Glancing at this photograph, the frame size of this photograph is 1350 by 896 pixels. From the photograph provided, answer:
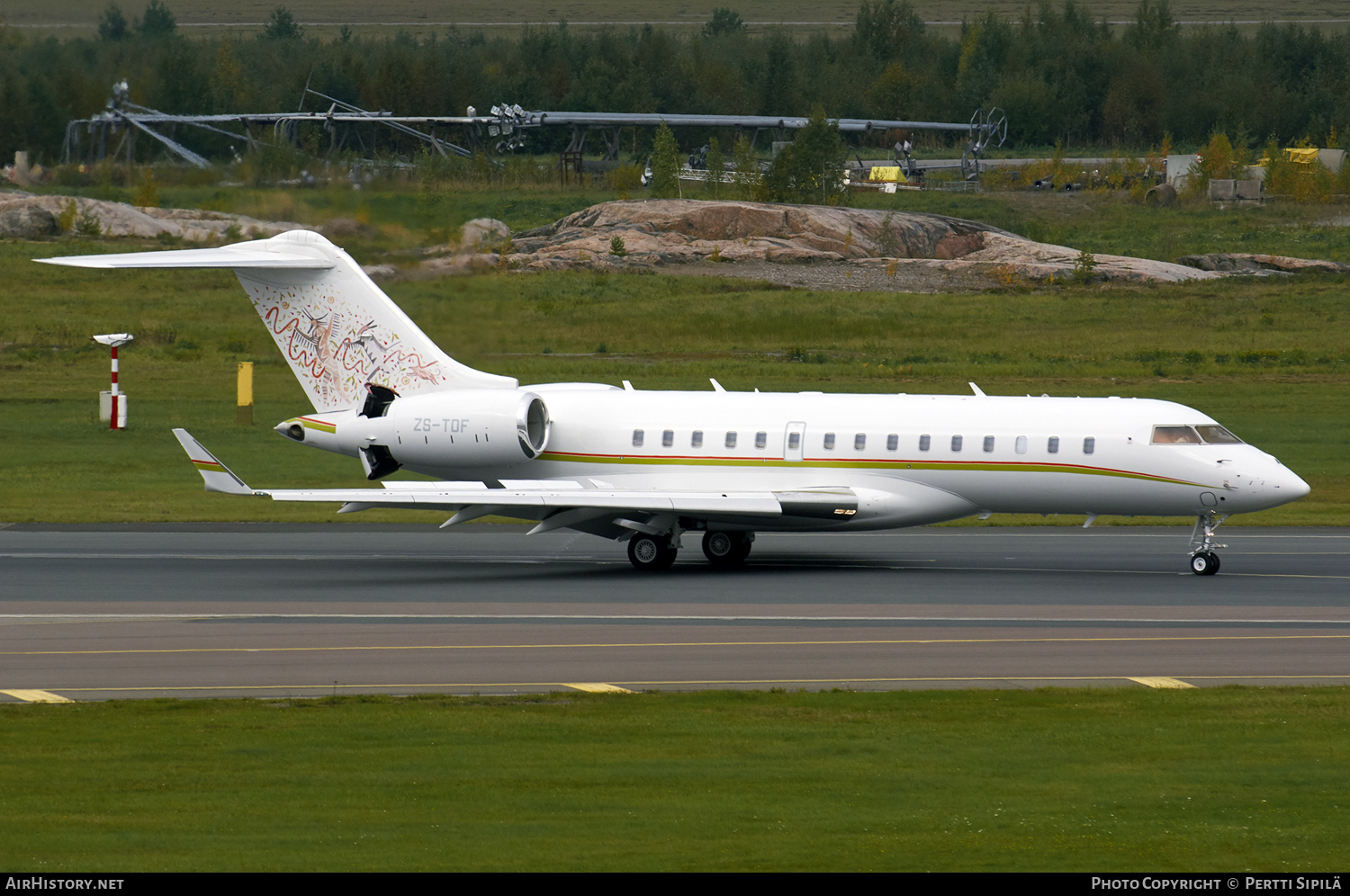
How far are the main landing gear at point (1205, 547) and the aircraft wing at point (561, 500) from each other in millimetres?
6213

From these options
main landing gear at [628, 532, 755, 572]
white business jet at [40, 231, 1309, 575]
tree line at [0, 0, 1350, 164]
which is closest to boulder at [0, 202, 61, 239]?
tree line at [0, 0, 1350, 164]

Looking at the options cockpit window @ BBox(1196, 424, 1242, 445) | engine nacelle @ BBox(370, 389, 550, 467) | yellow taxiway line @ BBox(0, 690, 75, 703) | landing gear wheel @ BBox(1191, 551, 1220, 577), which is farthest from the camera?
engine nacelle @ BBox(370, 389, 550, 467)

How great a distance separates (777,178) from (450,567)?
280 ft

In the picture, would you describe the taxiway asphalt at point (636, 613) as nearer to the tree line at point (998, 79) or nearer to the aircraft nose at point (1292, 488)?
the aircraft nose at point (1292, 488)

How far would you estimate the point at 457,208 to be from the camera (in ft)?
135

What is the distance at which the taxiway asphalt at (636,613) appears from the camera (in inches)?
845

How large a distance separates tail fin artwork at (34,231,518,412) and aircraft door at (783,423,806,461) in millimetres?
6055

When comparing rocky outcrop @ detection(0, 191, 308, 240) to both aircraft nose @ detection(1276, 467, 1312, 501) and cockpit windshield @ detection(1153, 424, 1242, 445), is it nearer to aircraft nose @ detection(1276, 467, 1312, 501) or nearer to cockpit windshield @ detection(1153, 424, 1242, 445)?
cockpit windshield @ detection(1153, 424, 1242, 445)

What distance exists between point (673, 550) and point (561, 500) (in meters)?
2.80

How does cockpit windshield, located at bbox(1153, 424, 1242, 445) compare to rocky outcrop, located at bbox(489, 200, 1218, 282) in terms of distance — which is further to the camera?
rocky outcrop, located at bbox(489, 200, 1218, 282)

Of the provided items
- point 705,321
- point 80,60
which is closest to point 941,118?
point 705,321

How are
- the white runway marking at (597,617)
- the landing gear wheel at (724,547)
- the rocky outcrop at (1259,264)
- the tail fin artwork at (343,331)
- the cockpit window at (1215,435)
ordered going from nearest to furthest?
the white runway marking at (597,617) < the cockpit window at (1215,435) < the landing gear wheel at (724,547) < the tail fin artwork at (343,331) < the rocky outcrop at (1259,264)

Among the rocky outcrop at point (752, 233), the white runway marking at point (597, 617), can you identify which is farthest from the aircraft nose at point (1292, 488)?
the rocky outcrop at point (752, 233)

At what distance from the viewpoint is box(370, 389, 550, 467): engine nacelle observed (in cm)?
3238
